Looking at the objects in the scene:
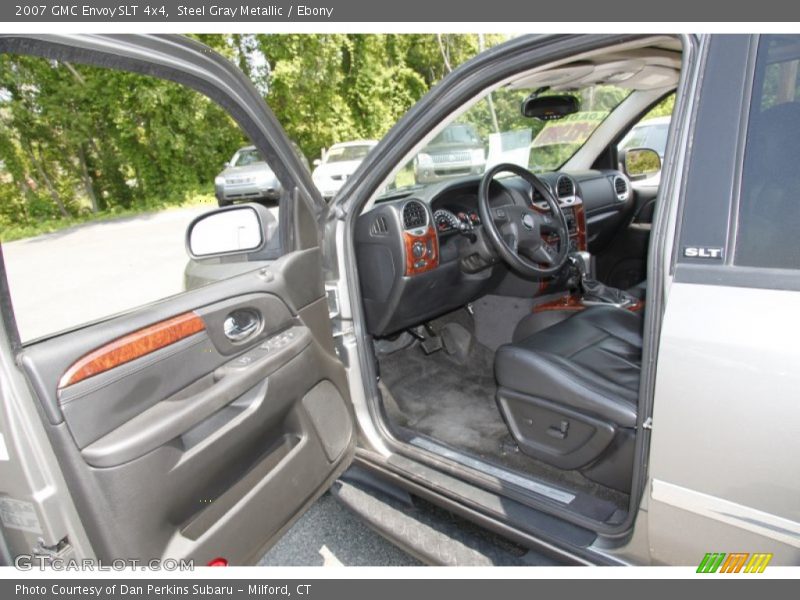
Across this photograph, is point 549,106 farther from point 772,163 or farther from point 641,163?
point 772,163

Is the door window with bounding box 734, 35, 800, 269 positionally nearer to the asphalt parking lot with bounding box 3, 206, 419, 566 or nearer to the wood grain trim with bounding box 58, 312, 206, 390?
the wood grain trim with bounding box 58, 312, 206, 390

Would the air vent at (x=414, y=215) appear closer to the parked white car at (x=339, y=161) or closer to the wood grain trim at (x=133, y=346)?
the wood grain trim at (x=133, y=346)

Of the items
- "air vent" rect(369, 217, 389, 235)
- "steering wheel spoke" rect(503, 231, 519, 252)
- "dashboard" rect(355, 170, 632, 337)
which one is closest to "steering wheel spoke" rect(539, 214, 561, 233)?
"dashboard" rect(355, 170, 632, 337)

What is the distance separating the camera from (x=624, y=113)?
346 centimetres

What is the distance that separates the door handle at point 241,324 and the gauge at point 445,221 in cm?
125

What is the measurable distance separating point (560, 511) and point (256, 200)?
153 centimetres

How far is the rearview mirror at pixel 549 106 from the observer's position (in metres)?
2.79

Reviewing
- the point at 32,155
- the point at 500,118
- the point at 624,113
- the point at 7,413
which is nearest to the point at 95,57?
the point at 32,155

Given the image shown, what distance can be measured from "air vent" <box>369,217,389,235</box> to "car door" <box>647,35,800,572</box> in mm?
1332

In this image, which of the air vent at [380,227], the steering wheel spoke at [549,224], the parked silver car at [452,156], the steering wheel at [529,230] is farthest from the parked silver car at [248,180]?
the steering wheel spoke at [549,224]

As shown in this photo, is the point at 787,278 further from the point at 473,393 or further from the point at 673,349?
the point at 473,393

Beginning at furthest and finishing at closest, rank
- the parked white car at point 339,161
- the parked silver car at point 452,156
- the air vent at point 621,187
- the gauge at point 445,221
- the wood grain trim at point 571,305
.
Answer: the parked white car at point 339,161 → the air vent at point 621,187 → the wood grain trim at point 571,305 → the gauge at point 445,221 → the parked silver car at point 452,156

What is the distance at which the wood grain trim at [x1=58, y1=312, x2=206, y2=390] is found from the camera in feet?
3.56

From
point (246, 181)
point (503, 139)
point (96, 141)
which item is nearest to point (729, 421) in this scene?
point (246, 181)
